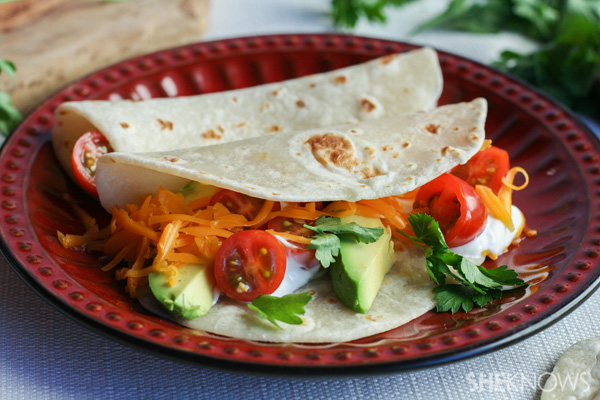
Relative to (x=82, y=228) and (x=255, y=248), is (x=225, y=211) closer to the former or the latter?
(x=255, y=248)

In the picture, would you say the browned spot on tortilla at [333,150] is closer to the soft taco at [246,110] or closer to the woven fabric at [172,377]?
the soft taco at [246,110]

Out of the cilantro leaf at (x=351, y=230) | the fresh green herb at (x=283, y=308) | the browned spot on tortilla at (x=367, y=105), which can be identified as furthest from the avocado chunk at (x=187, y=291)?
the browned spot on tortilla at (x=367, y=105)

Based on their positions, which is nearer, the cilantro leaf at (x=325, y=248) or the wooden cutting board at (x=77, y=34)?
the cilantro leaf at (x=325, y=248)

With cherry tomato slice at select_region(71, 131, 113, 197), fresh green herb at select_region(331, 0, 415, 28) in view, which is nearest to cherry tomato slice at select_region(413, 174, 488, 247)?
cherry tomato slice at select_region(71, 131, 113, 197)

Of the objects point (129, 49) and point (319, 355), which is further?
point (129, 49)

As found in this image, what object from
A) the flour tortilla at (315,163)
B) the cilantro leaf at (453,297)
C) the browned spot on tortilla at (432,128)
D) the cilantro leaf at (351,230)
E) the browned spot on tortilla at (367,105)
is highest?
the browned spot on tortilla at (432,128)

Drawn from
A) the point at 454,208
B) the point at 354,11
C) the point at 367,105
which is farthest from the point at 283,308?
the point at 354,11

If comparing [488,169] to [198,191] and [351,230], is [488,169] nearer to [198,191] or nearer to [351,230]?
[351,230]

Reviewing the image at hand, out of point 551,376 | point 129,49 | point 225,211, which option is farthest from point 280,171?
point 129,49
